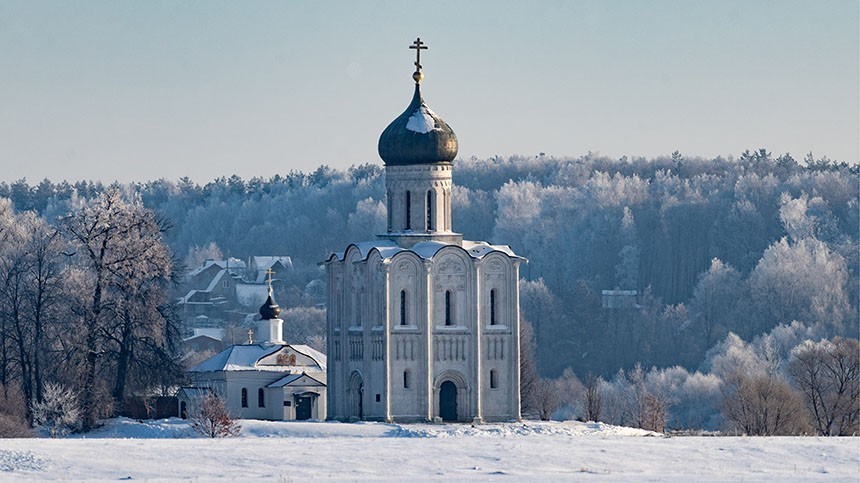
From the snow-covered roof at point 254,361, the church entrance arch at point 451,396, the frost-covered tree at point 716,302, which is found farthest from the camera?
the frost-covered tree at point 716,302

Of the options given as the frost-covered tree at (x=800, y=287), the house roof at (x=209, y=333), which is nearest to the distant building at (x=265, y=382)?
the house roof at (x=209, y=333)

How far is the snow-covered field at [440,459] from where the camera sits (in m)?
41.2

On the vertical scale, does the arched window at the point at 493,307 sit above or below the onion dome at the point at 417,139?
below

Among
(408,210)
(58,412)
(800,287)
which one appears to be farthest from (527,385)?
(800,287)

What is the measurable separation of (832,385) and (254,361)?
1984 centimetres

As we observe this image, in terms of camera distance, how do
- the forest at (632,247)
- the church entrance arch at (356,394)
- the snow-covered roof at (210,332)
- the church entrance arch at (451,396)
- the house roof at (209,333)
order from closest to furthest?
the church entrance arch at (451,396)
the church entrance arch at (356,394)
the forest at (632,247)
the house roof at (209,333)
the snow-covered roof at (210,332)

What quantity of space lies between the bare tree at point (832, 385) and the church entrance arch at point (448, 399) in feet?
43.1

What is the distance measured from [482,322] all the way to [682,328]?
63580 millimetres

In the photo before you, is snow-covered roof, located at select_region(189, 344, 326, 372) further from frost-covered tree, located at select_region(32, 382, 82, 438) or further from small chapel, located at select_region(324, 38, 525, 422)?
frost-covered tree, located at select_region(32, 382, 82, 438)

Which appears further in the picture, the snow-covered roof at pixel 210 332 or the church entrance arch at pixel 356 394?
the snow-covered roof at pixel 210 332

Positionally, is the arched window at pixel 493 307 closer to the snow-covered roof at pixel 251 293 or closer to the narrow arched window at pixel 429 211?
the narrow arched window at pixel 429 211

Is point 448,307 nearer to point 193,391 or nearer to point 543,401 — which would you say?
point 193,391

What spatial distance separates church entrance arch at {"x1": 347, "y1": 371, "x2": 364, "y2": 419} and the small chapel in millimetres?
24

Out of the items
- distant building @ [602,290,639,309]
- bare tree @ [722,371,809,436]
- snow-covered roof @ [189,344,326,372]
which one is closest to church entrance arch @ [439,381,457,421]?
bare tree @ [722,371,809,436]
